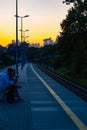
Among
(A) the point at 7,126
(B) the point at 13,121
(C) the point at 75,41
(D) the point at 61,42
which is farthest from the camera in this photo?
(D) the point at 61,42

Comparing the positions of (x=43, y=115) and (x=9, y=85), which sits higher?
(x=9, y=85)

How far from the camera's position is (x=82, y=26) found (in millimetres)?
66438

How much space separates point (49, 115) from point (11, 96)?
4750mm

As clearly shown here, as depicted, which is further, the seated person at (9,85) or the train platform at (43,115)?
the seated person at (9,85)

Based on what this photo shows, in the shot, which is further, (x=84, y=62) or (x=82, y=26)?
(x=84, y=62)

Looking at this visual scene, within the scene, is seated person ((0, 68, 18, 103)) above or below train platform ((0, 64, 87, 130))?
above

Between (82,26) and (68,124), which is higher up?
(82,26)

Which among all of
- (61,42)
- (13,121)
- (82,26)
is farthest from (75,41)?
(13,121)

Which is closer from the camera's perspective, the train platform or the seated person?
the train platform

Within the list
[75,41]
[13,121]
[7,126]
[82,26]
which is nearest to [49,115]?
[13,121]

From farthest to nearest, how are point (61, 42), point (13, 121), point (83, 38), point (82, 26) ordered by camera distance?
point (61, 42) < point (83, 38) < point (82, 26) < point (13, 121)

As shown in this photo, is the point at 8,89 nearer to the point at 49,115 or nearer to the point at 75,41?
the point at 49,115

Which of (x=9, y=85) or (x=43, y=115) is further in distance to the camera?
(x=9, y=85)

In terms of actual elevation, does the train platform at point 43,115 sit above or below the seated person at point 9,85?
below
